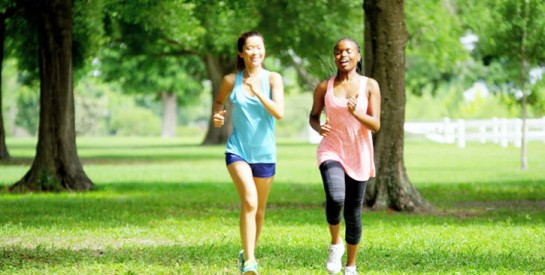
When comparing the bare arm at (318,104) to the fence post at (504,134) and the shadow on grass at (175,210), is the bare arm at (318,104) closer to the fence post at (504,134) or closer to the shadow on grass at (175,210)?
the shadow on grass at (175,210)

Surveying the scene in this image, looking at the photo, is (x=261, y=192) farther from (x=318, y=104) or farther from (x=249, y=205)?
(x=318, y=104)

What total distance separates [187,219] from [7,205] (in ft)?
13.0

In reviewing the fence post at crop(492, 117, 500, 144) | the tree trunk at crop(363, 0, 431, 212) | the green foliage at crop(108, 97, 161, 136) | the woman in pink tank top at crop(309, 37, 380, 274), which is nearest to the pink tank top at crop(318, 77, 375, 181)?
the woman in pink tank top at crop(309, 37, 380, 274)

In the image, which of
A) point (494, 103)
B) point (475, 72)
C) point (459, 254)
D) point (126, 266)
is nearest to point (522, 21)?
point (459, 254)

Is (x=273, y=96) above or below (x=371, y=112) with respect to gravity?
above

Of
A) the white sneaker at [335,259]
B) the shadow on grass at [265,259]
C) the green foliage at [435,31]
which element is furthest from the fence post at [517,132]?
the white sneaker at [335,259]

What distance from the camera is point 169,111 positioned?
276 ft

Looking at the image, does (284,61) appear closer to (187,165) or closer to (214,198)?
(187,165)

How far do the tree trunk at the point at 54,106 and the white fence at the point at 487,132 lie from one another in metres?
30.5

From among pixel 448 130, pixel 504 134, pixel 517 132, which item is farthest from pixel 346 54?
pixel 448 130

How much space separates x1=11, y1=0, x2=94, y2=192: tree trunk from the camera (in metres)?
21.8

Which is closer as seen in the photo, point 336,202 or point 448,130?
point 336,202

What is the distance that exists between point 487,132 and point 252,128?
46569 millimetres

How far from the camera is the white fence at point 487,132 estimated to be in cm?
5153
